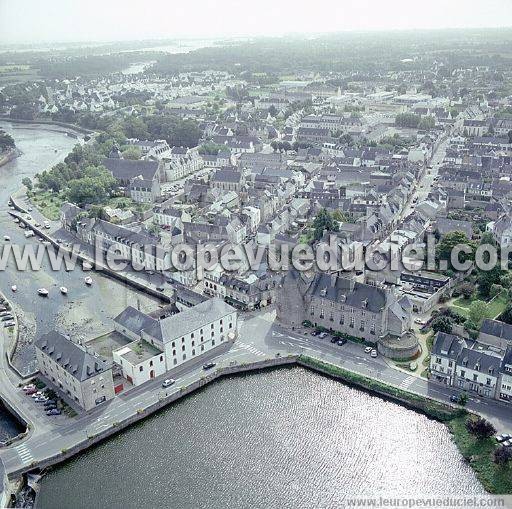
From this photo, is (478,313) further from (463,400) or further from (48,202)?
(48,202)

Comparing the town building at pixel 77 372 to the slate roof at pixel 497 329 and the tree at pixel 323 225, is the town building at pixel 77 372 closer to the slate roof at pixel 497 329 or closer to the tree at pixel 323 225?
the slate roof at pixel 497 329

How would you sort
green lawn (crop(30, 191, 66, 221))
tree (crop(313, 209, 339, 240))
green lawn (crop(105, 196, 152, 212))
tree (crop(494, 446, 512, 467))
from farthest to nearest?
1. green lawn (crop(105, 196, 152, 212))
2. green lawn (crop(30, 191, 66, 221))
3. tree (crop(313, 209, 339, 240))
4. tree (crop(494, 446, 512, 467))

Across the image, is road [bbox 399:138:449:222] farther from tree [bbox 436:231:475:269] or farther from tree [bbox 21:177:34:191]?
tree [bbox 21:177:34:191]

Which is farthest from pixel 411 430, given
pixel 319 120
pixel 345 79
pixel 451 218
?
pixel 345 79

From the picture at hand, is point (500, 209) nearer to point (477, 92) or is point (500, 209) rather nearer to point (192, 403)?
point (192, 403)

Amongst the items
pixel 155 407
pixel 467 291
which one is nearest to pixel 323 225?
pixel 467 291

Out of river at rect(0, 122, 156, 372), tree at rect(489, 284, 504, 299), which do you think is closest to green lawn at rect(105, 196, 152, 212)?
river at rect(0, 122, 156, 372)
